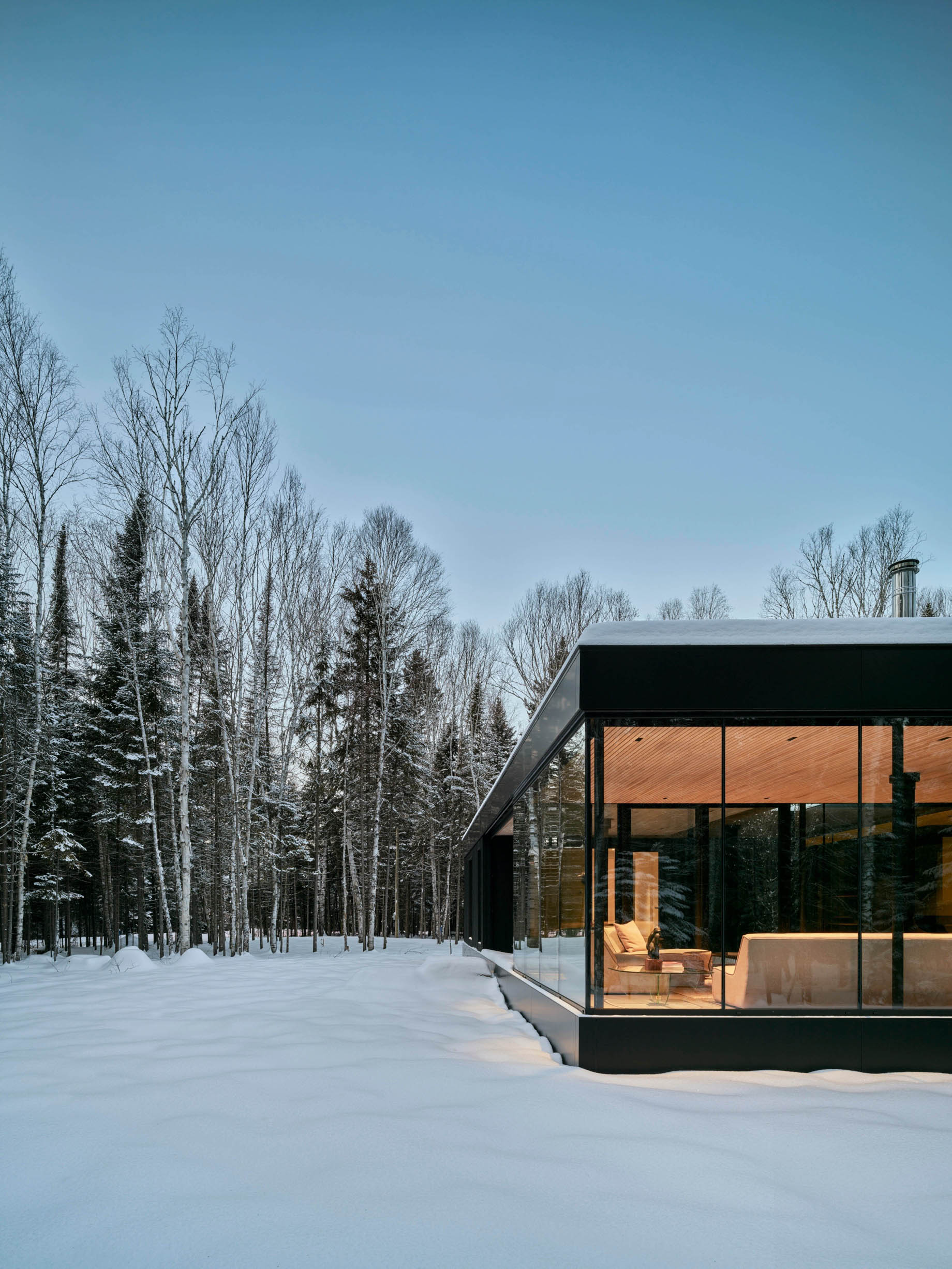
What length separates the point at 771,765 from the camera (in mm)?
6176

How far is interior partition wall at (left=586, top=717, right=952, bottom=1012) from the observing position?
5.83 meters

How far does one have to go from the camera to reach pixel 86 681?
21156 millimetres

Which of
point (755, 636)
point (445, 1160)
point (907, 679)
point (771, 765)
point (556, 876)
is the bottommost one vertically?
point (445, 1160)

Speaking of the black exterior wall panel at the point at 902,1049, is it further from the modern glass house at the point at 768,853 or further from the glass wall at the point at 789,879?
the glass wall at the point at 789,879

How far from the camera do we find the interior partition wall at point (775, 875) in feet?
19.1

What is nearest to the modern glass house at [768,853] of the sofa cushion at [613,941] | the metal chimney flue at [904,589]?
the sofa cushion at [613,941]

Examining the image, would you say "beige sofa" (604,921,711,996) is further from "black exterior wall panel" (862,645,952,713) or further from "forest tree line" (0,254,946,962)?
"forest tree line" (0,254,946,962)

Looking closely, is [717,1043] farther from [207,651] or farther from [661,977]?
[207,651]

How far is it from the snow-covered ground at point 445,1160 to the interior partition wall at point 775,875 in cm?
61

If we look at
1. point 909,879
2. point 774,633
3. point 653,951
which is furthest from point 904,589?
point 653,951

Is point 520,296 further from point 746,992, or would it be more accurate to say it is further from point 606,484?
point 746,992

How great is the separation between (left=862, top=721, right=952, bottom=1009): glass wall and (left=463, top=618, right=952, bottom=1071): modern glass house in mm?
12

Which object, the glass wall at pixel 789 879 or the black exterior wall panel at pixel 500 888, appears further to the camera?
the black exterior wall panel at pixel 500 888

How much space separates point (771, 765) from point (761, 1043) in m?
1.95
